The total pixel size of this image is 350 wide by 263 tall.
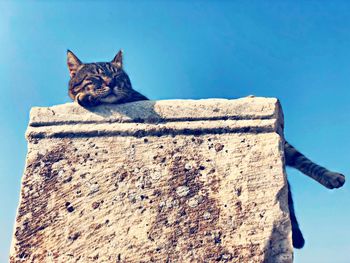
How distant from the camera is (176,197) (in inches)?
119

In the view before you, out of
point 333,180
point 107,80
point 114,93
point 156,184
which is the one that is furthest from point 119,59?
point 333,180

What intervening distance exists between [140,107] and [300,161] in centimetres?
153

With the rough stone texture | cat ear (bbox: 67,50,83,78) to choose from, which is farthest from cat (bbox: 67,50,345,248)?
the rough stone texture

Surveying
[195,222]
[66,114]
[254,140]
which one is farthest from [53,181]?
[254,140]

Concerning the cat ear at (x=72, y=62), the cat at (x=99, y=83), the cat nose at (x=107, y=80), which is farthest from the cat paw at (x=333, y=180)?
the cat ear at (x=72, y=62)

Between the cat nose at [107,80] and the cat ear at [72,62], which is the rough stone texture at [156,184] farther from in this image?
the cat ear at [72,62]

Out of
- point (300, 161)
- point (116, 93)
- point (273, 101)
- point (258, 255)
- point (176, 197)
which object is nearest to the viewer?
point (258, 255)

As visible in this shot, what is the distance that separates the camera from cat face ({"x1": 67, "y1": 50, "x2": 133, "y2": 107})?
353 centimetres

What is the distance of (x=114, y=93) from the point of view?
3.65 meters

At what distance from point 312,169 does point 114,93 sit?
1758 millimetres

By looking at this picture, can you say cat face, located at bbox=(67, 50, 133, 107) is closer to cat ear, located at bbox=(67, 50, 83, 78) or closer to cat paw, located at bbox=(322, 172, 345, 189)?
cat ear, located at bbox=(67, 50, 83, 78)

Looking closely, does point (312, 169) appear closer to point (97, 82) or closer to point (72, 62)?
point (97, 82)

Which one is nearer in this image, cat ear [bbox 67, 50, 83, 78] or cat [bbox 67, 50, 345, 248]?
cat [bbox 67, 50, 345, 248]

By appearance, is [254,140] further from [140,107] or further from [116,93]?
[116,93]
